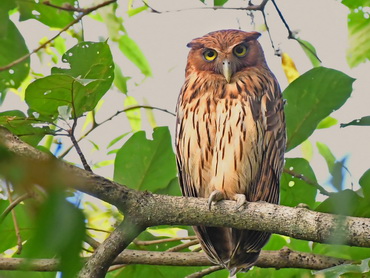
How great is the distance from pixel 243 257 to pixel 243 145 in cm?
48

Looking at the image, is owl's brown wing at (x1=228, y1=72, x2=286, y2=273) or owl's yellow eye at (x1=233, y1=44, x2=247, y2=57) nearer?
owl's brown wing at (x1=228, y1=72, x2=286, y2=273)

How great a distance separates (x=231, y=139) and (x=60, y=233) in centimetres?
232

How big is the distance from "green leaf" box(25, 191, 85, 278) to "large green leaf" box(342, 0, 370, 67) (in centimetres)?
216

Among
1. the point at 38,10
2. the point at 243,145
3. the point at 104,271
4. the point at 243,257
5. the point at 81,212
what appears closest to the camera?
the point at 81,212

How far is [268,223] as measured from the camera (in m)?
1.71

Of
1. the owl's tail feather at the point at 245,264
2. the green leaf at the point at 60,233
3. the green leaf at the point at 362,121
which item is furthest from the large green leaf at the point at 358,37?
the green leaf at the point at 60,233

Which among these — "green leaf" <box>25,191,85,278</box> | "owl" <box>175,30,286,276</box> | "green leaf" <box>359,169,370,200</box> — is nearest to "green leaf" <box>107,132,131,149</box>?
"owl" <box>175,30,286,276</box>

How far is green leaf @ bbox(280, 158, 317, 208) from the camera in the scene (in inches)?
91.1

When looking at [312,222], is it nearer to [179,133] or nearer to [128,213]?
[128,213]

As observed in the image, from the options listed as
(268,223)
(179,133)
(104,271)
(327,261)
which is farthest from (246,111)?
(104,271)

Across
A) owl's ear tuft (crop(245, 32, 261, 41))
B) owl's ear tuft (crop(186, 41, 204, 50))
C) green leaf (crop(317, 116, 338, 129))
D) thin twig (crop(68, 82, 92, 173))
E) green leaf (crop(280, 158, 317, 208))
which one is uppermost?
owl's ear tuft (crop(245, 32, 261, 41))

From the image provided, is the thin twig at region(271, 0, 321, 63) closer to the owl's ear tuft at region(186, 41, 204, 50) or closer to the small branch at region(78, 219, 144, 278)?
the owl's ear tuft at region(186, 41, 204, 50)

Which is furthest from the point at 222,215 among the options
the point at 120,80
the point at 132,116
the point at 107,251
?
the point at 132,116

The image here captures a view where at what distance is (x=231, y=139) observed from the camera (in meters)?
2.67
